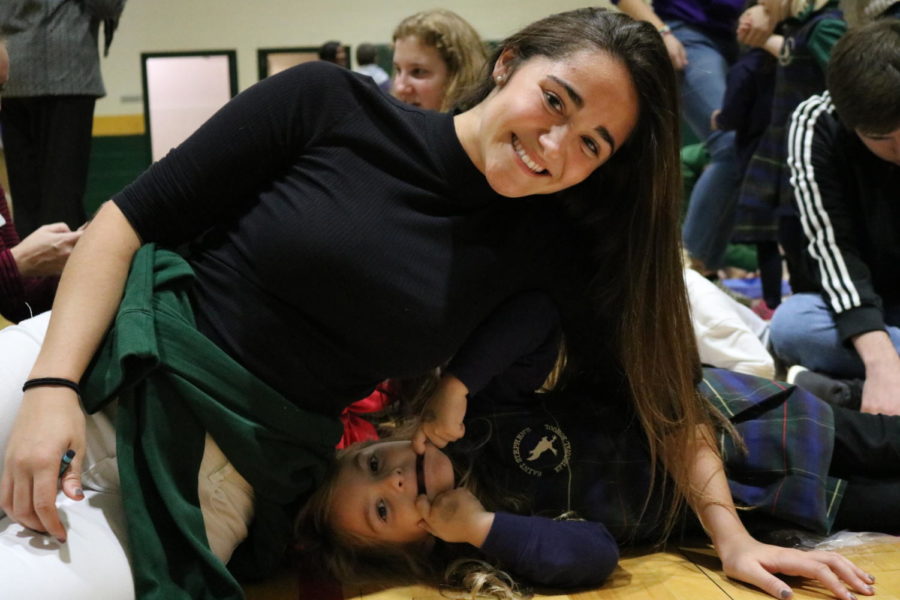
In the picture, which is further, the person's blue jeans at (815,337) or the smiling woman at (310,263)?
the person's blue jeans at (815,337)

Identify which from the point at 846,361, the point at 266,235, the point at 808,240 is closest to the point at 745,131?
the point at 808,240

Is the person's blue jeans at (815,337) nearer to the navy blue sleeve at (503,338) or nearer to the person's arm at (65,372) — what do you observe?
the navy blue sleeve at (503,338)

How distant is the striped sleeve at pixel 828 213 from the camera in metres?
2.17

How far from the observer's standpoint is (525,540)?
1441 millimetres

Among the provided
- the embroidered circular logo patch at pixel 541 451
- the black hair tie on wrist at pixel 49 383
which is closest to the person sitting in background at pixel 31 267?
the black hair tie on wrist at pixel 49 383

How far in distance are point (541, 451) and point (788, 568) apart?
1.43 feet

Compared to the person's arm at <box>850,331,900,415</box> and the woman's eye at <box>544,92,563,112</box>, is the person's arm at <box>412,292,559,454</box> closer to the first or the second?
the woman's eye at <box>544,92,563,112</box>

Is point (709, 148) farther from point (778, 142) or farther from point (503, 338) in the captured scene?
point (503, 338)

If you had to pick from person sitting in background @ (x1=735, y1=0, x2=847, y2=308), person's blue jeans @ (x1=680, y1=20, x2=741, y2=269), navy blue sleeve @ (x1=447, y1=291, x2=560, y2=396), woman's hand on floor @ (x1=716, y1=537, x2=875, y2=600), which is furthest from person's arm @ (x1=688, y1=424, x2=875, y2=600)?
person's blue jeans @ (x1=680, y1=20, x2=741, y2=269)

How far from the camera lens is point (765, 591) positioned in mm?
1439

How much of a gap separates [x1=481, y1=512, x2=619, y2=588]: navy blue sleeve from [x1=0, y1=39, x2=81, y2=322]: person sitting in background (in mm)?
917

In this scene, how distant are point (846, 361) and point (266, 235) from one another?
1535 mm

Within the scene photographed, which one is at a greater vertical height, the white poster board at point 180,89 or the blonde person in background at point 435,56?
the blonde person in background at point 435,56

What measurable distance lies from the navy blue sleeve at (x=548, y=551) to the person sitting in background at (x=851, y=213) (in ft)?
2.91
